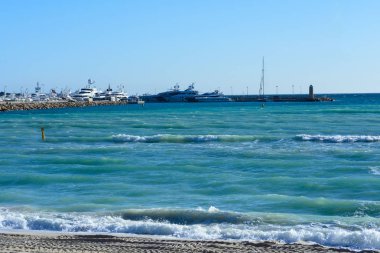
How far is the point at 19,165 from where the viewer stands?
2531 cm

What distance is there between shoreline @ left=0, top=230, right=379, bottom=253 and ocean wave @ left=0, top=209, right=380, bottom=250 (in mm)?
524

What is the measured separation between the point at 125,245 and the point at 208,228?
240 cm

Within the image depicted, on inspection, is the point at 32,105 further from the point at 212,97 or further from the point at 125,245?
the point at 125,245

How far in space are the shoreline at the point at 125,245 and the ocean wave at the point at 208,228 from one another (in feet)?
1.72

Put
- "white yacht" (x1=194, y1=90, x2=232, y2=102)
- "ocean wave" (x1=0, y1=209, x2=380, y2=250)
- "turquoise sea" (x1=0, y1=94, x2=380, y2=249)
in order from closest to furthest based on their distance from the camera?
"ocean wave" (x1=0, y1=209, x2=380, y2=250)
"turquoise sea" (x1=0, y1=94, x2=380, y2=249)
"white yacht" (x1=194, y1=90, x2=232, y2=102)

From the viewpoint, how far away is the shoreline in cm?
1143

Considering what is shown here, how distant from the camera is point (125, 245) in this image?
39.0ft

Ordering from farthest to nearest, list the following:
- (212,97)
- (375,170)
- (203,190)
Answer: (212,97) < (375,170) < (203,190)

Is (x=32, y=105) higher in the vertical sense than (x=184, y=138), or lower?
lower

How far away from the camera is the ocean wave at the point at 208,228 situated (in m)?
12.5

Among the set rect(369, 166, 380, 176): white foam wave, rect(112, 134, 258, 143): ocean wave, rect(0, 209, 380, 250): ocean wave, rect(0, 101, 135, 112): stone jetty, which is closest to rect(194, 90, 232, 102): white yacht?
rect(0, 101, 135, 112): stone jetty

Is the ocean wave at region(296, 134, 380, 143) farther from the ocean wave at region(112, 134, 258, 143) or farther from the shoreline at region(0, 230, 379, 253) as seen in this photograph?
the shoreline at region(0, 230, 379, 253)

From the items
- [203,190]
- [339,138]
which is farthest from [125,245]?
[339,138]

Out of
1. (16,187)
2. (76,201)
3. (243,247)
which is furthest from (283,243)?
(16,187)
